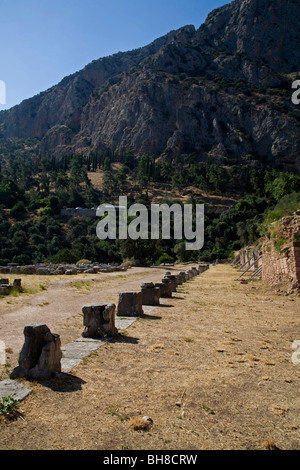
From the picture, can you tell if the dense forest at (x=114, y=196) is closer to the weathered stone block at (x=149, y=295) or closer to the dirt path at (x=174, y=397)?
the weathered stone block at (x=149, y=295)

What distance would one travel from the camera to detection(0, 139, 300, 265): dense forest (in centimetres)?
6381

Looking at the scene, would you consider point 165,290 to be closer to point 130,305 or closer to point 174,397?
point 130,305

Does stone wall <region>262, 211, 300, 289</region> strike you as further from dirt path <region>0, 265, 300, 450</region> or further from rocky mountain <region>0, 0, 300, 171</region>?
rocky mountain <region>0, 0, 300, 171</region>

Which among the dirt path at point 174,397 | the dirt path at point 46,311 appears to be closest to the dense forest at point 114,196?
the dirt path at point 46,311

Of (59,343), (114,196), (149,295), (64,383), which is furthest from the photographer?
(114,196)

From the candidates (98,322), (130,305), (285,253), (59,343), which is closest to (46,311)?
(130,305)

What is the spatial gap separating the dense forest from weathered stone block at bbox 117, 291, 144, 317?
32838 mm

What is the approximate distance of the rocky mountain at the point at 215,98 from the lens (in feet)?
389

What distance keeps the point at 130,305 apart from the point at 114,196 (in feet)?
336

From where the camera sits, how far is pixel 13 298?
13.8 m

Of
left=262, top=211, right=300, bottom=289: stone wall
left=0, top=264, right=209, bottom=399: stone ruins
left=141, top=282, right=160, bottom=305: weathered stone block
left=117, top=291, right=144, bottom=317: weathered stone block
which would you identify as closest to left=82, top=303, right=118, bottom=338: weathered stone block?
left=0, top=264, right=209, bottom=399: stone ruins

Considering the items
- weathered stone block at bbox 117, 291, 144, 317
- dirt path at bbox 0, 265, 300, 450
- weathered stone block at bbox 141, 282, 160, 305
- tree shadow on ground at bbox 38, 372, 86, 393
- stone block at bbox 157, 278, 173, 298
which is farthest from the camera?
stone block at bbox 157, 278, 173, 298

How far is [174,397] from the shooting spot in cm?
446
